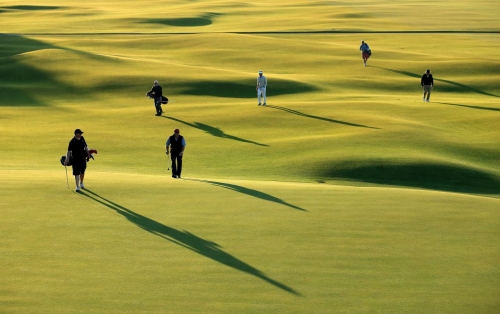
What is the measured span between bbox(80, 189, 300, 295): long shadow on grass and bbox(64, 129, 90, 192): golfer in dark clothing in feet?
5.58

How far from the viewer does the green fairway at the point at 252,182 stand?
1656 centimetres

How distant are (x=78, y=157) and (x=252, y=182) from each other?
5789 millimetres

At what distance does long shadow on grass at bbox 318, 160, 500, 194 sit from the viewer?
3027 centimetres

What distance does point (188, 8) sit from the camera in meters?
137

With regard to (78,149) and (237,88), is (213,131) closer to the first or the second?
(237,88)

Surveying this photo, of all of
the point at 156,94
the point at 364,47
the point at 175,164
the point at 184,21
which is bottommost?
the point at 175,164

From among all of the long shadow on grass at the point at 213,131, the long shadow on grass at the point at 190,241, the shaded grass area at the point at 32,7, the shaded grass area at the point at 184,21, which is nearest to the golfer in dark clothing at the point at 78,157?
the long shadow on grass at the point at 190,241

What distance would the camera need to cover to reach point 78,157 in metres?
23.6

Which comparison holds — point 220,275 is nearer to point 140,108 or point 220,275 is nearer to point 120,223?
point 120,223

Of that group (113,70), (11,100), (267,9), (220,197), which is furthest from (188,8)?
(220,197)

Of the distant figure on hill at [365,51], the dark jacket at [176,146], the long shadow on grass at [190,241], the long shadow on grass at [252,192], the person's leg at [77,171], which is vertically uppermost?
the distant figure on hill at [365,51]

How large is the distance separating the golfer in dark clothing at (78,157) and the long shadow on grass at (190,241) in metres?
1.70

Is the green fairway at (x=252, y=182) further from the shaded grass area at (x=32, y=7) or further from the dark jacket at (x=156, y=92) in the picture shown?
the shaded grass area at (x=32, y=7)

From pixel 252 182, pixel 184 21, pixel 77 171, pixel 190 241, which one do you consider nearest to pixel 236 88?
pixel 252 182
